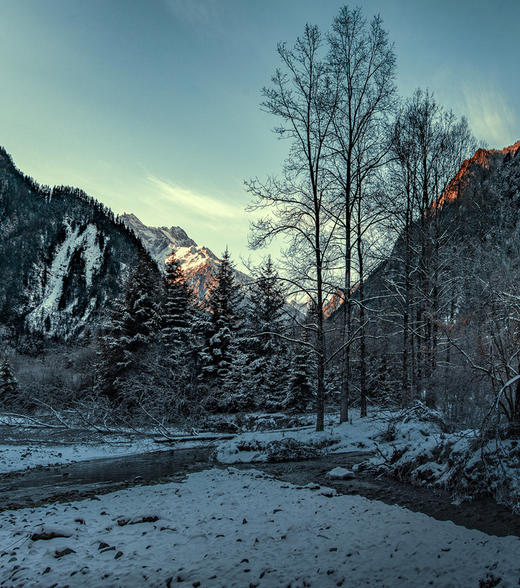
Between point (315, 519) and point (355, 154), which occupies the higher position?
point (355, 154)

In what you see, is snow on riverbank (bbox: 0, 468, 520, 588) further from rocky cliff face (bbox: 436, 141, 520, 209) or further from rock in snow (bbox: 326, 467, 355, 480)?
rocky cliff face (bbox: 436, 141, 520, 209)

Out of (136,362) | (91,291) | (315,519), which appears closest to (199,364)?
(136,362)

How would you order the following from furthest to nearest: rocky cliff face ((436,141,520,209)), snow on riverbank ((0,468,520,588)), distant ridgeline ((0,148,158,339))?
distant ridgeline ((0,148,158,339)) → rocky cliff face ((436,141,520,209)) → snow on riverbank ((0,468,520,588))

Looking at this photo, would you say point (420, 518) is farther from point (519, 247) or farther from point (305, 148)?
point (305, 148)

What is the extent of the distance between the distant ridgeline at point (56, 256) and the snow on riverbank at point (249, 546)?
87.5 m

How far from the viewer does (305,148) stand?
41.4 feet

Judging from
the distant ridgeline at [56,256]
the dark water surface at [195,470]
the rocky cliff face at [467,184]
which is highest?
the distant ridgeline at [56,256]

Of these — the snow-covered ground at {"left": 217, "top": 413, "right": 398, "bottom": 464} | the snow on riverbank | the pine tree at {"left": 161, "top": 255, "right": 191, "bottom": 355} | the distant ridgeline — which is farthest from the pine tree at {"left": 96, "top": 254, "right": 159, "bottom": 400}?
the distant ridgeline

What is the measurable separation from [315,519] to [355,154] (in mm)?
11905

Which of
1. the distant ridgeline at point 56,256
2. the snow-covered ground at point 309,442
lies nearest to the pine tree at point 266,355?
the snow-covered ground at point 309,442

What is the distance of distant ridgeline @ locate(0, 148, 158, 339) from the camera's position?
297 feet

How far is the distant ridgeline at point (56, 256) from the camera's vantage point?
297ft

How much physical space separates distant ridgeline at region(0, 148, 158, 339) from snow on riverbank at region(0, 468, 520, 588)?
8752 centimetres

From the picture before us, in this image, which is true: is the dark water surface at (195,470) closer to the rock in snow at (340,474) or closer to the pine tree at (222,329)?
the rock in snow at (340,474)
